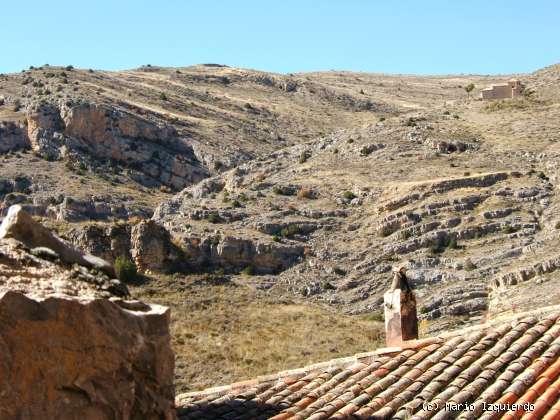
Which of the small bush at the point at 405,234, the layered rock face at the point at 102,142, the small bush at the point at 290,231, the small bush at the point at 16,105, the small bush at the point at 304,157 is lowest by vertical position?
the small bush at the point at 405,234

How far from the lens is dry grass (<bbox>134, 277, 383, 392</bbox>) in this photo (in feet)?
113

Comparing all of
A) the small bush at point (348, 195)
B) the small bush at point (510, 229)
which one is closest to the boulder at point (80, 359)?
the small bush at point (510, 229)

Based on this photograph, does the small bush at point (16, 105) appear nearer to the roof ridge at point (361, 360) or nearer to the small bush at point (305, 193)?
the small bush at point (305, 193)

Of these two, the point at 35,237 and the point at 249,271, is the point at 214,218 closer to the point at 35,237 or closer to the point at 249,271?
the point at 249,271

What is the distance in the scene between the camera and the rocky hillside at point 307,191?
44438 mm

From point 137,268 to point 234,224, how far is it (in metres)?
7.54

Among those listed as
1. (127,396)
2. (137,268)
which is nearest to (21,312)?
(127,396)

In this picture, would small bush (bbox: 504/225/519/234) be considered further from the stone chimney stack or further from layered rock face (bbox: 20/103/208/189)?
the stone chimney stack

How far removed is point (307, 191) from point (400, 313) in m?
44.9

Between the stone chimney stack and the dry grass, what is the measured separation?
2072 cm

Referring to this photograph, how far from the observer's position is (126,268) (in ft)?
147

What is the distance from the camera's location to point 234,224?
2078 inches

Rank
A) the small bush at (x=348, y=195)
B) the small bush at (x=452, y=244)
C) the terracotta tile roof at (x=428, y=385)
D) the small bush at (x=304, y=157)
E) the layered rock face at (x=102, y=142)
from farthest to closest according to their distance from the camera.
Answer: the layered rock face at (x=102, y=142) → the small bush at (x=304, y=157) → the small bush at (x=348, y=195) → the small bush at (x=452, y=244) → the terracotta tile roof at (x=428, y=385)

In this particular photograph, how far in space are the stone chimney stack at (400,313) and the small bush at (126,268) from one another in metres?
32.8
